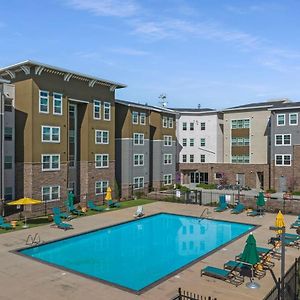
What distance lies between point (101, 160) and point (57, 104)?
28.2 ft

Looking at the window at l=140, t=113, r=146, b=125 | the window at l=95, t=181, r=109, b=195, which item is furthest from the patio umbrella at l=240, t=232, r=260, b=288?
the window at l=140, t=113, r=146, b=125

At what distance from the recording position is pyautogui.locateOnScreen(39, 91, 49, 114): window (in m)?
32.9

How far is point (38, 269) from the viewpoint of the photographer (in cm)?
1822

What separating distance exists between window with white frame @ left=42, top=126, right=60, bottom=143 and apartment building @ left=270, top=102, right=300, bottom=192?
30.7 m

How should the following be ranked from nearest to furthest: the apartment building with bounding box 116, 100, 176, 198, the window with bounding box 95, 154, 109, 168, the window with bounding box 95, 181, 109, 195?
1. the window with bounding box 95, 181, 109, 195
2. the window with bounding box 95, 154, 109, 168
3. the apartment building with bounding box 116, 100, 176, 198

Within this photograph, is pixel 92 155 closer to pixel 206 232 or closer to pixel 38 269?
pixel 206 232

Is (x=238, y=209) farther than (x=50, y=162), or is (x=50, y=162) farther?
(x=238, y=209)

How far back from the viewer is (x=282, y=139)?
50.1m

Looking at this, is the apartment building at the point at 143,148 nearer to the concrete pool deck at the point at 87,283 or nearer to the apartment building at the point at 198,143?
the apartment building at the point at 198,143

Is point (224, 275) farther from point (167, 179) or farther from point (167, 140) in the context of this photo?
point (167, 140)

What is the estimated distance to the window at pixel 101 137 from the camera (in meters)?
39.4

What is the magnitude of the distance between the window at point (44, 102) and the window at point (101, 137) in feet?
23.7

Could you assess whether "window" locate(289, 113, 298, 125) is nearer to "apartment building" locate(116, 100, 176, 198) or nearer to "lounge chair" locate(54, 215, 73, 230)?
"apartment building" locate(116, 100, 176, 198)

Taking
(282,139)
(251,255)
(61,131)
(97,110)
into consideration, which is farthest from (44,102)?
(282,139)
